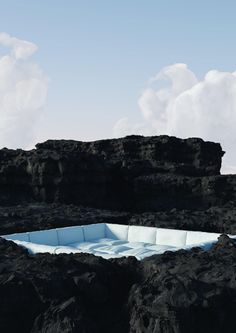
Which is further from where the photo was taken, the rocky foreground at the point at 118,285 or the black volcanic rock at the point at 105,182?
the black volcanic rock at the point at 105,182

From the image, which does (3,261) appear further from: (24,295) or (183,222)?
(183,222)

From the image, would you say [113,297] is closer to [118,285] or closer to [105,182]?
[118,285]

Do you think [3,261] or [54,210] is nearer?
[3,261]

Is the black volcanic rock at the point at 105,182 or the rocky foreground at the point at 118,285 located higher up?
the black volcanic rock at the point at 105,182

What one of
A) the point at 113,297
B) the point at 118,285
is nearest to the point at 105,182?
the point at 118,285

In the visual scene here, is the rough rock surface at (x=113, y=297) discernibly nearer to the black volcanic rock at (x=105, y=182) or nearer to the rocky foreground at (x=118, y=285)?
the rocky foreground at (x=118, y=285)

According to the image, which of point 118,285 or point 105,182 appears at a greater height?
point 105,182

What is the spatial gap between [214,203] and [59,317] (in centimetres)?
1645

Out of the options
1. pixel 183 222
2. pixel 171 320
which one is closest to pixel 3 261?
pixel 171 320

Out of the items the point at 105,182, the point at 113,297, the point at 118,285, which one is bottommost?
the point at 113,297

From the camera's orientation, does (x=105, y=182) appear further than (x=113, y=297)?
Yes

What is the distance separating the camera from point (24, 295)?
511 cm

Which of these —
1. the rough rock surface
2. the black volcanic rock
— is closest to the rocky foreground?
the rough rock surface

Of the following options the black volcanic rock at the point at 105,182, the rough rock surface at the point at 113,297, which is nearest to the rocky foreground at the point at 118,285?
the rough rock surface at the point at 113,297
